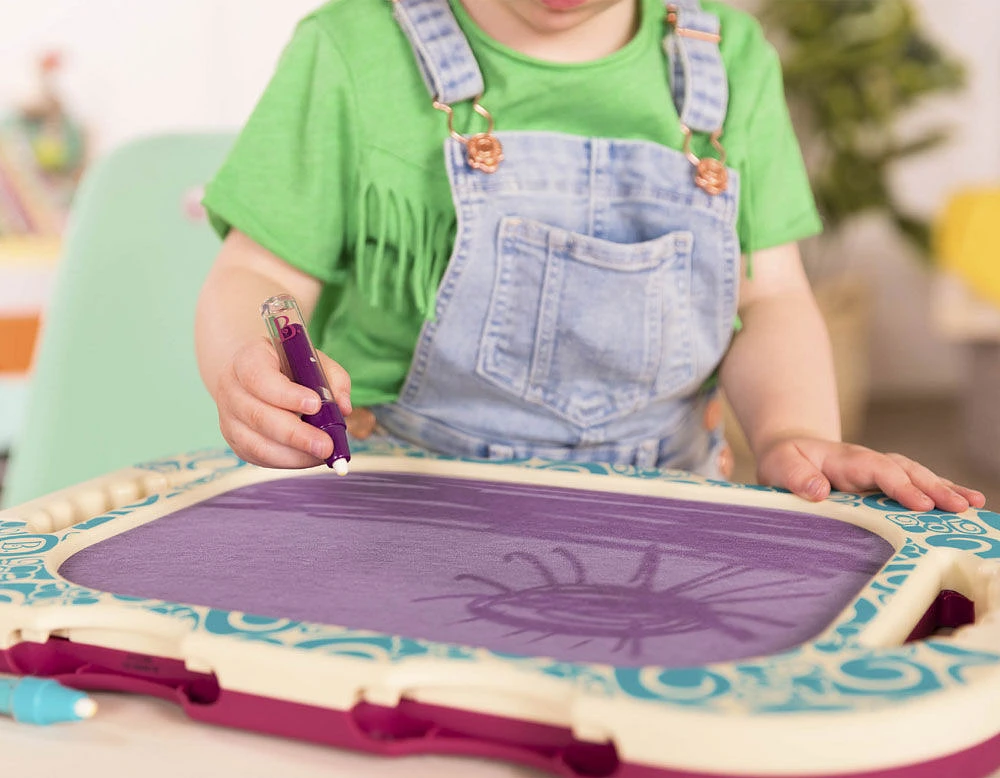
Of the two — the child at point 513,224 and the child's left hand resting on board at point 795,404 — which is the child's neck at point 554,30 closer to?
the child at point 513,224

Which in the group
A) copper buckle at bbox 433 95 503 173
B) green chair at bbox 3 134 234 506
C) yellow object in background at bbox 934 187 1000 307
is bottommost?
yellow object in background at bbox 934 187 1000 307

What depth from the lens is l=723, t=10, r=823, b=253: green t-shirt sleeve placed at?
2.66 ft

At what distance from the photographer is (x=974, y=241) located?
2451mm

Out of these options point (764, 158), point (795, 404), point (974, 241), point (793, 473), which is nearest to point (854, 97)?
point (974, 241)

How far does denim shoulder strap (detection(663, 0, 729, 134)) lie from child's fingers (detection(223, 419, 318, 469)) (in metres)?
0.37

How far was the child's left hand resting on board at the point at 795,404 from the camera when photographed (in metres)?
0.59

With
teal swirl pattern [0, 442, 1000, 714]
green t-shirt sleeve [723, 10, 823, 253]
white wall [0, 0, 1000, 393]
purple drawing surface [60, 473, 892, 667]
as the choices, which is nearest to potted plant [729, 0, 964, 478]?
white wall [0, 0, 1000, 393]

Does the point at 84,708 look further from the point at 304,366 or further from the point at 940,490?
the point at 940,490

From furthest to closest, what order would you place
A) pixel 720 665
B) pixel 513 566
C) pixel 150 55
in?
1. pixel 150 55
2. pixel 513 566
3. pixel 720 665

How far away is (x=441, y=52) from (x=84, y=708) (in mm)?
493

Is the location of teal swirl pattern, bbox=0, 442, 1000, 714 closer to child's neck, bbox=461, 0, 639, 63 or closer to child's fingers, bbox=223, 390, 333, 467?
child's fingers, bbox=223, 390, 333, 467

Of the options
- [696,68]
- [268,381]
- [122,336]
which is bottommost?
[122,336]

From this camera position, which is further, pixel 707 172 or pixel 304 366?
pixel 707 172

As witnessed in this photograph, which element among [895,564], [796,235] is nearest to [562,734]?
[895,564]
